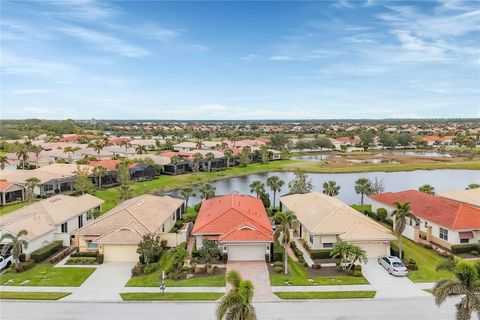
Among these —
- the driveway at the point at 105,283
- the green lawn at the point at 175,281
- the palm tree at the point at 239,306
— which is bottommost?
the driveway at the point at 105,283

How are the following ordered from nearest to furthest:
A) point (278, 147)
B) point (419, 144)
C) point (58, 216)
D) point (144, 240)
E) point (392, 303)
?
point (392, 303) → point (144, 240) → point (58, 216) → point (278, 147) → point (419, 144)

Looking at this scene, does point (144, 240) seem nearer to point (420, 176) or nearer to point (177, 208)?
point (177, 208)

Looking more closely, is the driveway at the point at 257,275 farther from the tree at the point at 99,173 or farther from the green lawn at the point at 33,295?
the tree at the point at 99,173

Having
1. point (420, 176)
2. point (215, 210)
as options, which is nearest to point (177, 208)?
point (215, 210)

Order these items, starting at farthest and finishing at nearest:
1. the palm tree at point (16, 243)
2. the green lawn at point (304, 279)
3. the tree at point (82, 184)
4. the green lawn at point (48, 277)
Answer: the tree at point (82, 184) → the palm tree at point (16, 243) → the green lawn at point (48, 277) → the green lawn at point (304, 279)

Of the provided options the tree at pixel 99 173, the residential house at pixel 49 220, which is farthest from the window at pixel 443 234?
the tree at pixel 99 173

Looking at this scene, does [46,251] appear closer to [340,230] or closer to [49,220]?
[49,220]

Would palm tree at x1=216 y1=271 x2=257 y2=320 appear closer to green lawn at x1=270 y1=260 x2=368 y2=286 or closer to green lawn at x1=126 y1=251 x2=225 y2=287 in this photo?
green lawn at x1=126 y1=251 x2=225 y2=287

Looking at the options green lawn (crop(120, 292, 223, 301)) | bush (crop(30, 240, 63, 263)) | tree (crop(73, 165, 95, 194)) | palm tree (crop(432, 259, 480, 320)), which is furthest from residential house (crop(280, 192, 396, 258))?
tree (crop(73, 165, 95, 194))
